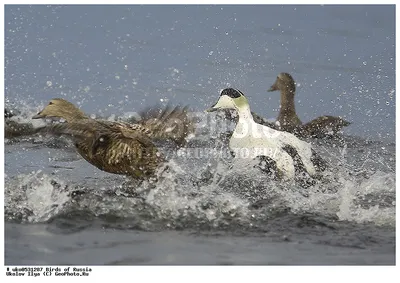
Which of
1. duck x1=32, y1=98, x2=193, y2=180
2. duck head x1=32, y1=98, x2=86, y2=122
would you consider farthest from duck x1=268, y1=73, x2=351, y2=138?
duck head x1=32, y1=98, x2=86, y2=122

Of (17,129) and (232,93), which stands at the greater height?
(232,93)

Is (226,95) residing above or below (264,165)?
above

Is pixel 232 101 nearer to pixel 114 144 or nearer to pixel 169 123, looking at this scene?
pixel 169 123

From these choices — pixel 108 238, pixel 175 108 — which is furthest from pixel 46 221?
pixel 175 108

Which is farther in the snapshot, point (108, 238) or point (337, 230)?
point (337, 230)

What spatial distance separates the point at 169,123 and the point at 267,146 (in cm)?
101

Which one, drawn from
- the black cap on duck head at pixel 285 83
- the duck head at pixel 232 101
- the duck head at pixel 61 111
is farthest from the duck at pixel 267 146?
the black cap on duck head at pixel 285 83

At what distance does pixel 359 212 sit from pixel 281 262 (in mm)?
1329

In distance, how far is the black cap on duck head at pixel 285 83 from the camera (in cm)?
1006

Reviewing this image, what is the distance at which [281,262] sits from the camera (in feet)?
17.7

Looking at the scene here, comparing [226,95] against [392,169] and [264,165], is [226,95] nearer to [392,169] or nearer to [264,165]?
[264,165]

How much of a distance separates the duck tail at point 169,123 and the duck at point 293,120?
8.72 ft

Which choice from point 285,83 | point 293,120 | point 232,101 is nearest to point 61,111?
point 232,101

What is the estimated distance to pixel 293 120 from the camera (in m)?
9.62
